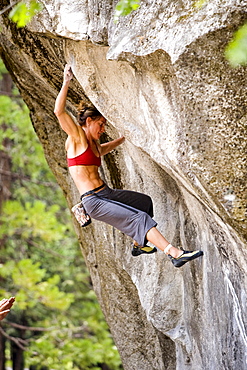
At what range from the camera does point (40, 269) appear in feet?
42.0

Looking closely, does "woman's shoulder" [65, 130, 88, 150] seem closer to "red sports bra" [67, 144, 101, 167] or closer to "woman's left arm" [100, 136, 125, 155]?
"red sports bra" [67, 144, 101, 167]

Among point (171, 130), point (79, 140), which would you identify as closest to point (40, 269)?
point (79, 140)

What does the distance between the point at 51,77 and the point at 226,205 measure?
3099 millimetres

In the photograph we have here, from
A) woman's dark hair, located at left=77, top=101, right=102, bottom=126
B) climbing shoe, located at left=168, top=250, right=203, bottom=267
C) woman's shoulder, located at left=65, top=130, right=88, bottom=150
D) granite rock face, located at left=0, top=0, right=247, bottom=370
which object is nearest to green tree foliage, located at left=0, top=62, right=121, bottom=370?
granite rock face, located at left=0, top=0, right=247, bottom=370

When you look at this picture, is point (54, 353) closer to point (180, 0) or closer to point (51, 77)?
point (51, 77)

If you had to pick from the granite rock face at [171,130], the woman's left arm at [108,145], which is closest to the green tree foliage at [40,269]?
the granite rock face at [171,130]

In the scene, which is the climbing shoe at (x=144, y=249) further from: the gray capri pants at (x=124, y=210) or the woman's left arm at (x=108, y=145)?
the woman's left arm at (x=108, y=145)

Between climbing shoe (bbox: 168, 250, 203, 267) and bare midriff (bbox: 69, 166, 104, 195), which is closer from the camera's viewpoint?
climbing shoe (bbox: 168, 250, 203, 267)

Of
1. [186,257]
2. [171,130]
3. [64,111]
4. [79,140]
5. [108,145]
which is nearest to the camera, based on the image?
[171,130]

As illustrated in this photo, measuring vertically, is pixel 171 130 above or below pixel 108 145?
below

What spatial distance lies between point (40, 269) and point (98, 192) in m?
8.22

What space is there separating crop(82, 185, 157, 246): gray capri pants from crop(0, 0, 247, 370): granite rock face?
0.43 meters

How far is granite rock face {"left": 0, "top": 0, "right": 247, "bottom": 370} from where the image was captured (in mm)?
3527

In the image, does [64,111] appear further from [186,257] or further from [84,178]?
[186,257]
